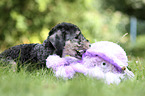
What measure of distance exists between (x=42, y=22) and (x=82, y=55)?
601 centimetres

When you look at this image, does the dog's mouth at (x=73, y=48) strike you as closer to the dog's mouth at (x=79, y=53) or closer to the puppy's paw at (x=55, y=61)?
the dog's mouth at (x=79, y=53)

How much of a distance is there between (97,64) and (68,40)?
53 cm

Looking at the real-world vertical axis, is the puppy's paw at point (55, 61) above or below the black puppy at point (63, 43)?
below

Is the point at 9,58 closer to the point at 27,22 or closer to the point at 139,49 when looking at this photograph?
the point at 27,22

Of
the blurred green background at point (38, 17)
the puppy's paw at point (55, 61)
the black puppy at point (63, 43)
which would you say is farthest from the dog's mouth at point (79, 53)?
the blurred green background at point (38, 17)

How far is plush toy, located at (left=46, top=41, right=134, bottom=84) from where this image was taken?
2406mm

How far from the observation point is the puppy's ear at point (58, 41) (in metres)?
2.57

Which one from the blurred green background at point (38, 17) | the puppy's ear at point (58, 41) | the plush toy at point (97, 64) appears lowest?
the plush toy at point (97, 64)

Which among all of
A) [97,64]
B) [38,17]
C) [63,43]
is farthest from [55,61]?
[38,17]

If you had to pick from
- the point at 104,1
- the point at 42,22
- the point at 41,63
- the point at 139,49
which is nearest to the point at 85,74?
the point at 41,63

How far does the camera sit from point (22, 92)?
5.60 feet

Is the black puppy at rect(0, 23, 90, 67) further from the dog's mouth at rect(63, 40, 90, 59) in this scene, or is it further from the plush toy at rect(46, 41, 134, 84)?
the plush toy at rect(46, 41, 134, 84)

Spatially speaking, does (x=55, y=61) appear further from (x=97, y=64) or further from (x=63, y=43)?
(x=97, y=64)

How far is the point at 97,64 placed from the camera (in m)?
2.55
